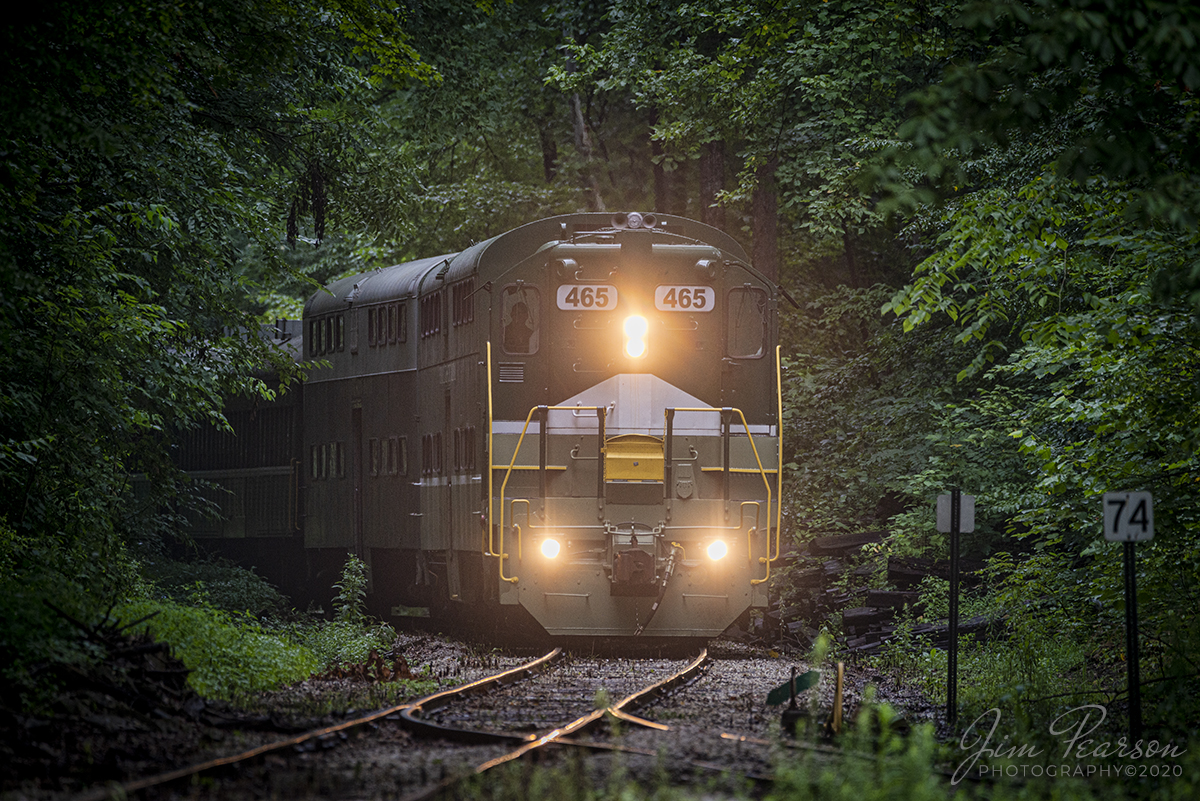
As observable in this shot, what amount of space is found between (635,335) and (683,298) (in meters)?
0.68

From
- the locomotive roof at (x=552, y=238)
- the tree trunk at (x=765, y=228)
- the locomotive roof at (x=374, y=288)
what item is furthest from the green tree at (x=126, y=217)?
the tree trunk at (x=765, y=228)

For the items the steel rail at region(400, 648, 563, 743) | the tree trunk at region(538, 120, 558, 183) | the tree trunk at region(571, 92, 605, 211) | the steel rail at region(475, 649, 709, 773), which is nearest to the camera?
the steel rail at region(475, 649, 709, 773)

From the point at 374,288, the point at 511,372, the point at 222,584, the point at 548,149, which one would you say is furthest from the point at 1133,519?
the point at 548,149

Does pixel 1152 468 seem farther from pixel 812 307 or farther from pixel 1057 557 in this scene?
pixel 812 307

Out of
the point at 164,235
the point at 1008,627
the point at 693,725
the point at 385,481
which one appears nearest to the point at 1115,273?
the point at 1008,627

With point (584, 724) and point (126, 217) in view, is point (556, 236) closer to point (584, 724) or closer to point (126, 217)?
point (126, 217)

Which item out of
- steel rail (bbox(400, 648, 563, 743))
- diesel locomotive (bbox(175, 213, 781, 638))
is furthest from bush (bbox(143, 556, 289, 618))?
steel rail (bbox(400, 648, 563, 743))

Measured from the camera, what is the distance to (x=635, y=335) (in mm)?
14305

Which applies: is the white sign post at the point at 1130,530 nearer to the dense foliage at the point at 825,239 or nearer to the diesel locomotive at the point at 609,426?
A: the dense foliage at the point at 825,239

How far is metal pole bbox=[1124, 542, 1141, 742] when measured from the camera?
27.9 feet
